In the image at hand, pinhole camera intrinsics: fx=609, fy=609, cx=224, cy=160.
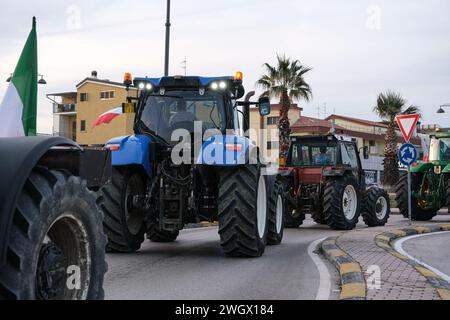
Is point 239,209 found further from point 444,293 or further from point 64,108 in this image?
point 64,108

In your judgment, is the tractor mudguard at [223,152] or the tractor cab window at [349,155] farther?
the tractor cab window at [349,155]

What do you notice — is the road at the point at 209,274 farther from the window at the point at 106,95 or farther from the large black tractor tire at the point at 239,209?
the window at the point at 106,95

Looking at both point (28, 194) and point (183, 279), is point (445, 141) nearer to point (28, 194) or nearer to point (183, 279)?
point (183, 279)

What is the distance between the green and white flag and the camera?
5035mm

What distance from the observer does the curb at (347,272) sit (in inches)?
231

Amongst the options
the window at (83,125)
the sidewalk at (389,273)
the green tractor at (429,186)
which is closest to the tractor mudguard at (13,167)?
the sidewalk at (389,273)

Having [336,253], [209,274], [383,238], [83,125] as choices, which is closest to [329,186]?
[383,238]

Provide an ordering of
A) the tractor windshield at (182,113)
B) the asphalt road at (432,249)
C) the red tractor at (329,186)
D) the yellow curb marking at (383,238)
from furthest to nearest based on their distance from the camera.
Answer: the red tractor at (329,186), the yellow curb marking at (383,238), the tractor windshield at (182,113), the asphalt road at (432,249)

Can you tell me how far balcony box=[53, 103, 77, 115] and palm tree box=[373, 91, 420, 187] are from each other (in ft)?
121

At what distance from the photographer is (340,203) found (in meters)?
14.6

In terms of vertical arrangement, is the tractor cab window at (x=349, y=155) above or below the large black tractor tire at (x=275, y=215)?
above

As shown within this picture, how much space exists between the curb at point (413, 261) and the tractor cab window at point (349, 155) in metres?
2.58

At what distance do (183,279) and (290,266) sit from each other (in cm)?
187

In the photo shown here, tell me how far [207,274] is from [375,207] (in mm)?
9654
